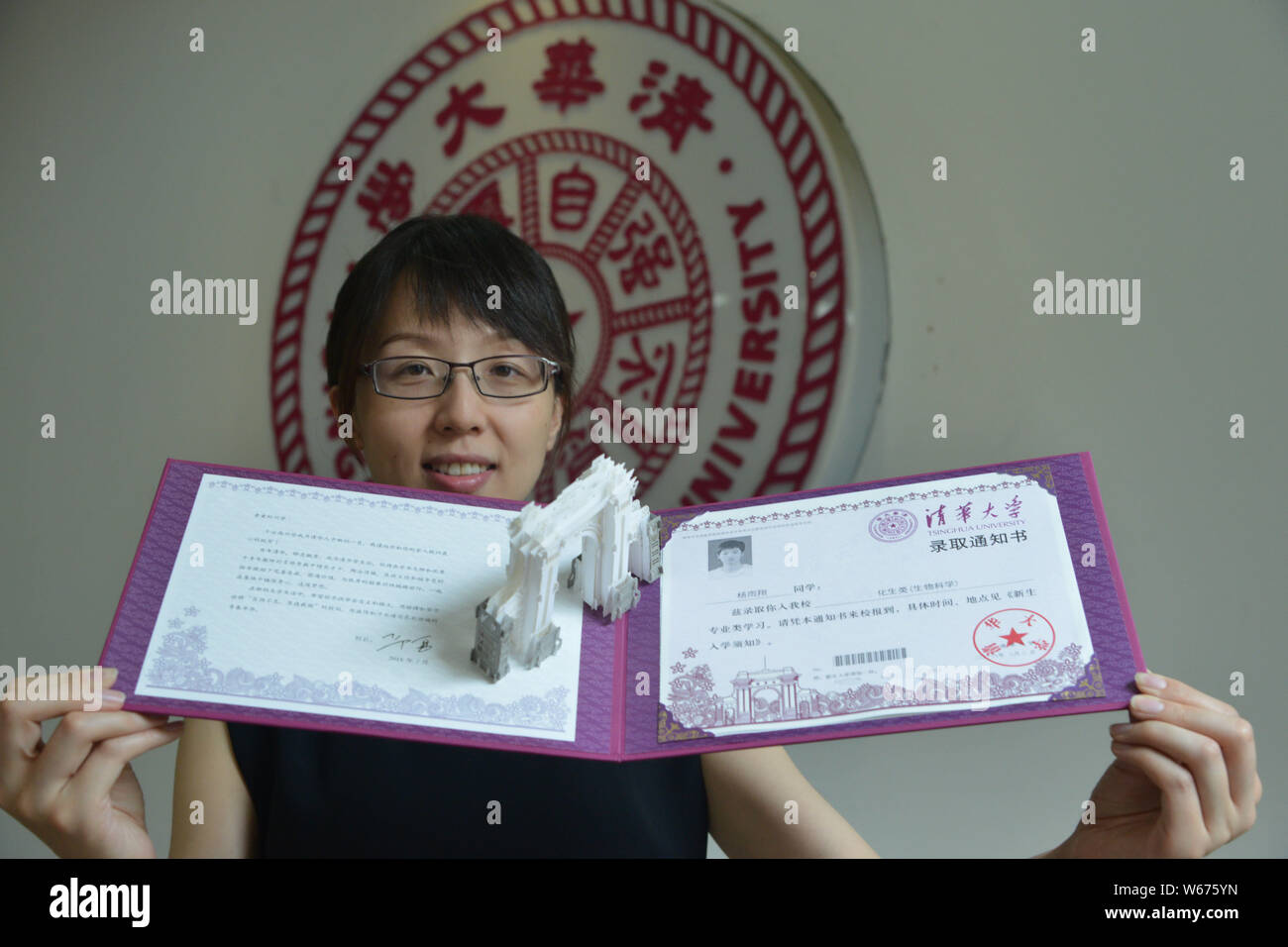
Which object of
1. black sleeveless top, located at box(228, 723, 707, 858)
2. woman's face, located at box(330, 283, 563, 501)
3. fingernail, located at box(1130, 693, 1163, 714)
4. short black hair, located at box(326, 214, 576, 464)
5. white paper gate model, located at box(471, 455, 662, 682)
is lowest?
black sleeveless top, located at box(228, 723, 707, 858)

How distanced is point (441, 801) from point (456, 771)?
0.03 metres

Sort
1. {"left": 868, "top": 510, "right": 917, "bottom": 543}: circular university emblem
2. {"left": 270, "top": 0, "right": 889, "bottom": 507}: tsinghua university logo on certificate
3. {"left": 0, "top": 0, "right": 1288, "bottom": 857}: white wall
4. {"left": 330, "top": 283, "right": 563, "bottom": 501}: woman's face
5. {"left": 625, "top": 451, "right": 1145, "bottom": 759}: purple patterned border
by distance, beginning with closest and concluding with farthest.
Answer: {"left": 625, "top": 451, "right": 1145, "bottom": 759}: purple patterned border → {"left": 868, "top": 510, "right": 917, "bottom": 543}: circular university emblem → {"left": 330, "top": 283, "right": 563, "bottom": 501}: woman's face → {"left": 0, "top": 0, "right": 1288, "bottom": 857}: white wall → {"left": 270, "top": 0, "right": 889, "bottom": 507}: tsinghua university logo on certificate

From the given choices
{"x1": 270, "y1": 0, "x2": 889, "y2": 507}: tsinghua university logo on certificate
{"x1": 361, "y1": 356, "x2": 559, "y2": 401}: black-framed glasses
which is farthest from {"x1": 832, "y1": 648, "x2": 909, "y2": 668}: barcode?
{"x1": 270, "y1": 0, "x2": 889, "y2": 507}: tsinghua university logo on certificate

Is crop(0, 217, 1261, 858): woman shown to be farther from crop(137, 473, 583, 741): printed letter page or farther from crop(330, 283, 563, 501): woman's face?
crop(137, 473, 583, 741): printed letter page

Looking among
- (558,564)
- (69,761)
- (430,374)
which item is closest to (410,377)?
(430,374)

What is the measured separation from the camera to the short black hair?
0.89 m

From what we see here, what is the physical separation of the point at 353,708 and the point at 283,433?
36.5 inches

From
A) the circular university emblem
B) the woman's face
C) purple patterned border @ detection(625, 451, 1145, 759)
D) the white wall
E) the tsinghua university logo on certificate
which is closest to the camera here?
purple patterned border @ detection(625, 451, 1145, 759)

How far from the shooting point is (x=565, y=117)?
1328 mm

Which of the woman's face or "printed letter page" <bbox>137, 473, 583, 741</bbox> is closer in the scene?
"printed letter page" <bbox>137, 473, 583, 741</bbox>

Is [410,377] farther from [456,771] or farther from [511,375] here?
[456,771]

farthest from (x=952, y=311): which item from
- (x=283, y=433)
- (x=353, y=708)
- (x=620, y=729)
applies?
(x=283, y=433)

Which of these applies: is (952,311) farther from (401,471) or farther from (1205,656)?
(401,471)

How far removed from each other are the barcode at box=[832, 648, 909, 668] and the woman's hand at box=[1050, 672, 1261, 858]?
14 centimetres
